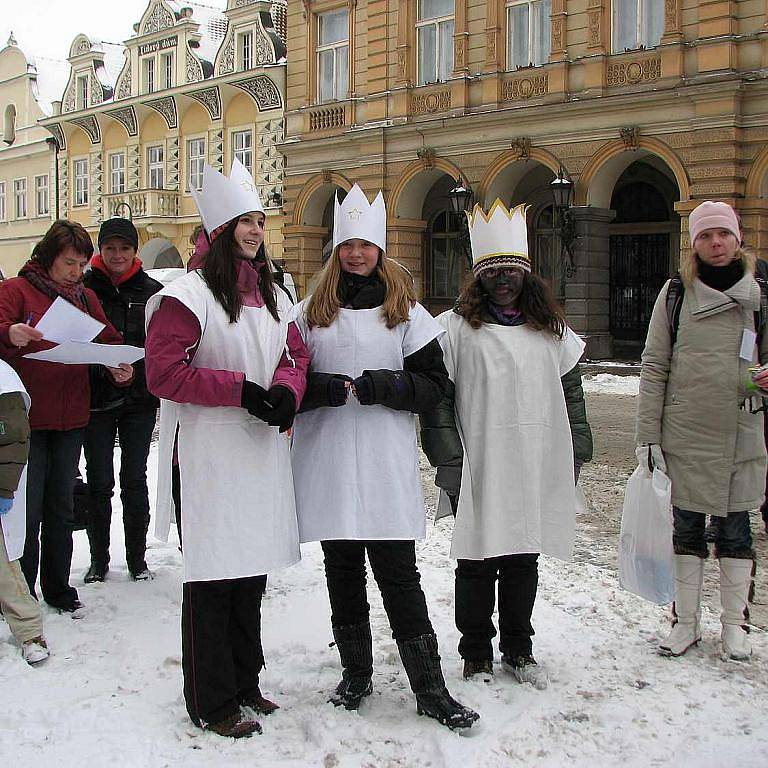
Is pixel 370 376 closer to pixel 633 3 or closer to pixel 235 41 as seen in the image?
pixel 633 3

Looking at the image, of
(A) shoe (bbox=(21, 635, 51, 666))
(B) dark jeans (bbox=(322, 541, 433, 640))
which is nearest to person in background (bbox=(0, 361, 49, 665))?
(A) shoe (bbox=(21, 635, 51, 666))

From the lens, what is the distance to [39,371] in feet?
15.3

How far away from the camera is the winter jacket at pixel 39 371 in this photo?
15.0 ft

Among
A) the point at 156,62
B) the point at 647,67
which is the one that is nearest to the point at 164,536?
the point at 647,67

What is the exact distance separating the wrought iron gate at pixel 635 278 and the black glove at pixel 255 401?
17321 mm

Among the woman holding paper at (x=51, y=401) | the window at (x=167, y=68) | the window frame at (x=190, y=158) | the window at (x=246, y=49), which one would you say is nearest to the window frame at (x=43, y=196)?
the window at (x=167, y=68)

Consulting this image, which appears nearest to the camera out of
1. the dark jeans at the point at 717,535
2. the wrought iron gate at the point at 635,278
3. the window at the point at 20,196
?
the dark jeans at the point at 717,535

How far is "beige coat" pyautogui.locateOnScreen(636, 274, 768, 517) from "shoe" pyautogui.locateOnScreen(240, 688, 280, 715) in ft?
6.62

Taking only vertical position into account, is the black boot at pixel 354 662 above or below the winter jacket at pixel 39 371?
below

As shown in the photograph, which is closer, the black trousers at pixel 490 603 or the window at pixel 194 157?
the black trousers at pixel 490 603

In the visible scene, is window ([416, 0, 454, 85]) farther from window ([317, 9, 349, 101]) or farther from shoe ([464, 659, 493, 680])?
shoe ([464, 659, 493, 680])

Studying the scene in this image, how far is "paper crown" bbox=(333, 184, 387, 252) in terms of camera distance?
150 inches

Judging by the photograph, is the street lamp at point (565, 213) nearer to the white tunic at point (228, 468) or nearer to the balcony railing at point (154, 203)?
the balcony railing at point (154, 203)

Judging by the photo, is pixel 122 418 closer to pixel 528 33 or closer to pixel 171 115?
pixel 528 33
